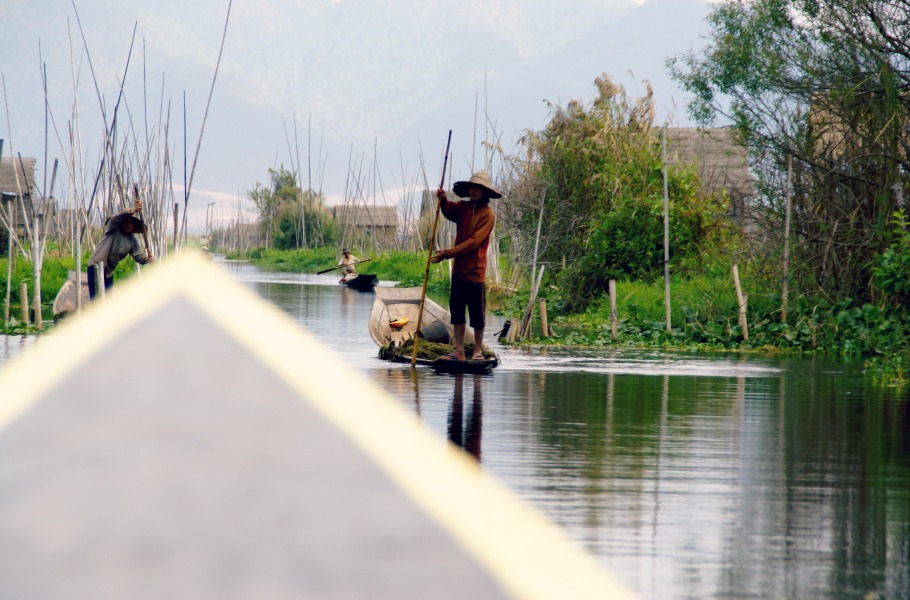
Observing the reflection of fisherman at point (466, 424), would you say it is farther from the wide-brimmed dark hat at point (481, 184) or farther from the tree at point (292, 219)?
the tree at point (292, 219)

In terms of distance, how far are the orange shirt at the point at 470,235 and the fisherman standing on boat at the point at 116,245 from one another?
4.90 meters

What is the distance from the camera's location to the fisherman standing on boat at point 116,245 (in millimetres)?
14625

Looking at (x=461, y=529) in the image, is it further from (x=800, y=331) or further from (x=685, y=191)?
(x=685, y=191)

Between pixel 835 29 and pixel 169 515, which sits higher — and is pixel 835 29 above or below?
above

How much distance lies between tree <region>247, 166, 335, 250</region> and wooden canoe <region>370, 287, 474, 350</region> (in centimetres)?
4880

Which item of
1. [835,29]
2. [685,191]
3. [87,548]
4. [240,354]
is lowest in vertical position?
[87,548]

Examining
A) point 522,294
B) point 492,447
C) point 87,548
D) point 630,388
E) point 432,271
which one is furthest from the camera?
point 432,271

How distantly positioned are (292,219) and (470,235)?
6403 cm

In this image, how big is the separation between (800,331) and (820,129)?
2990mm

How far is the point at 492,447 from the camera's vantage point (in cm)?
682

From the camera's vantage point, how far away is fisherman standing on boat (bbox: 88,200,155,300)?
1462cm

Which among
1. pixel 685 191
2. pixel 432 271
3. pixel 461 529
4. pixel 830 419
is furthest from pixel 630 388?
pixel 432 271

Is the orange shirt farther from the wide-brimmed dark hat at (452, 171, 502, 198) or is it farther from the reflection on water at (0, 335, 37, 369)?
the reflection on water at (0, 335, 37, 369)

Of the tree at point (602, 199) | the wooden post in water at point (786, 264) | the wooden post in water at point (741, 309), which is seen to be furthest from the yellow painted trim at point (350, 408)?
the tree at point (602, 199)
